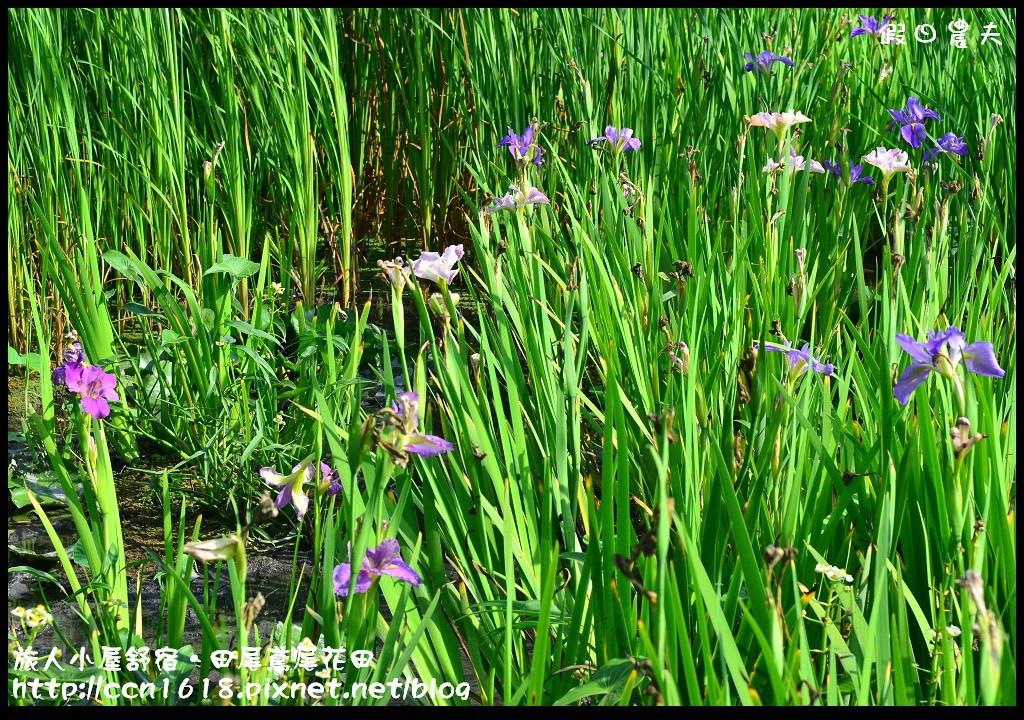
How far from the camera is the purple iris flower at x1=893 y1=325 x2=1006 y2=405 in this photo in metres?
0.90

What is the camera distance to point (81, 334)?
176 centimetres

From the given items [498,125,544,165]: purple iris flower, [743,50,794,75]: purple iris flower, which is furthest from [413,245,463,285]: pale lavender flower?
[743,50,794,75]: purple iris flower

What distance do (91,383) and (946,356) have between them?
977 millimetres

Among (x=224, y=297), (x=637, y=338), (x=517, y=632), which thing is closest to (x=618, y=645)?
(x=517, y=632)

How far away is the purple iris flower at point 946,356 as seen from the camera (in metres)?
0.90

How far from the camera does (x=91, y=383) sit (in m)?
1.10

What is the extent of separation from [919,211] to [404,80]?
175 centimetres

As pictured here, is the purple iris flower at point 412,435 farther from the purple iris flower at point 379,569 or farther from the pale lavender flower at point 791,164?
the pale lavender flower at point 791,164

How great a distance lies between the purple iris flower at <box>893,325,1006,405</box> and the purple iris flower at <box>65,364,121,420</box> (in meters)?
0.90

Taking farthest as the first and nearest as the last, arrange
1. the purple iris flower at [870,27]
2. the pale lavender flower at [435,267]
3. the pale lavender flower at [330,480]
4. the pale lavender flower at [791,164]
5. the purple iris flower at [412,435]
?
1. the purple iris flower at [870,27]
2. the pale lavender flower at [791,164]
3. the pale lavender flower at [435,267]
4. the pale lavender flower at [330,480]
5. the purple iris flower at [412,435]

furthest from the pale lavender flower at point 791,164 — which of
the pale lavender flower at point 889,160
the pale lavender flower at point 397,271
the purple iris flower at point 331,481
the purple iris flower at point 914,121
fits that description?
the purple iris flower at point 331,481

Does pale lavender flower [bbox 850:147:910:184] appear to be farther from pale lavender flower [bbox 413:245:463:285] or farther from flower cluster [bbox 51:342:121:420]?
flower cluster [bbox 51:342:121:420]

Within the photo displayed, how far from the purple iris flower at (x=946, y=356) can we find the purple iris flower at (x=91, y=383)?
0.90 metres
